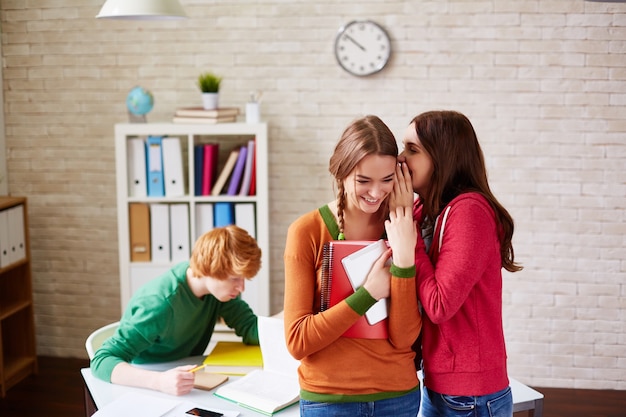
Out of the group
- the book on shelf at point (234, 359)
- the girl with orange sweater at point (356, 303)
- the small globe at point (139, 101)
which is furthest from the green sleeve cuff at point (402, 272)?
the small globe at point (139, 101)

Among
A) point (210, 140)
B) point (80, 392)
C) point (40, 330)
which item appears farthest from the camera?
point (40, 330)

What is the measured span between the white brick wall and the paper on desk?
2278 millimetres

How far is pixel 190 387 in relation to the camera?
2.35 m

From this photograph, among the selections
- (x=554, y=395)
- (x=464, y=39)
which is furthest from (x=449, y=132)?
(x=554, y=395)

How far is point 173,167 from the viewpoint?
162 inches

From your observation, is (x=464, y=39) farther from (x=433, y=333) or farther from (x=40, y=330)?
(x=40, y=330)

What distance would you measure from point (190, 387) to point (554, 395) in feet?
8.93

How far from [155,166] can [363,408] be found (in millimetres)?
2641

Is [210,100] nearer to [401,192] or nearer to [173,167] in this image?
[173,167]

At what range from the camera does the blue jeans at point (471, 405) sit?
1.78 m

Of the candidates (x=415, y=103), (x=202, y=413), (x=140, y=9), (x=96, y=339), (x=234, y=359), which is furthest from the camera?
(x=415, y=103)

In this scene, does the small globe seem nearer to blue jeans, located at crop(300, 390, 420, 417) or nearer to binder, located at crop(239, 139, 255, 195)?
binder, located at crop(239, 139, 255, 195)

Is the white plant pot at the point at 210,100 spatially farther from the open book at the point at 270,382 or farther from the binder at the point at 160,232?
the open book at the point at 270,382

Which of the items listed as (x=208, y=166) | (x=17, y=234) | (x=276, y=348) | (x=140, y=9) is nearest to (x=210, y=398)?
(x=276, y=348)
